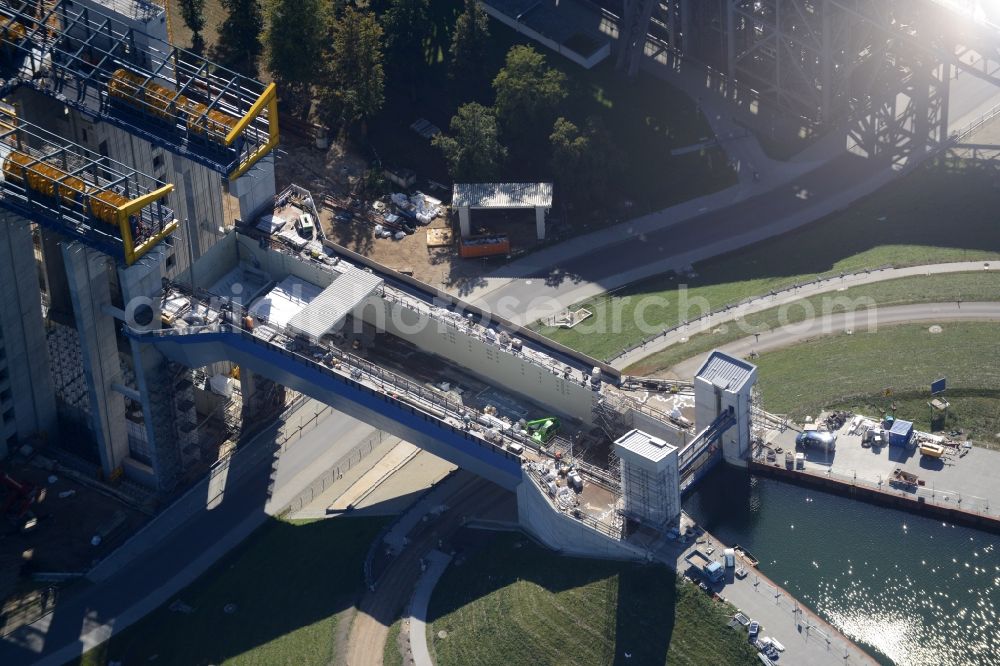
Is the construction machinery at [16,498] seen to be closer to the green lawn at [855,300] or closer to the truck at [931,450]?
the green lawn at [855,300]

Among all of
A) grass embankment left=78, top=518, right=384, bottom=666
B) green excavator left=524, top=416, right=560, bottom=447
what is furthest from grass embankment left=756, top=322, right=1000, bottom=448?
grass embankment left=78, top=518, right=384, bottom=666

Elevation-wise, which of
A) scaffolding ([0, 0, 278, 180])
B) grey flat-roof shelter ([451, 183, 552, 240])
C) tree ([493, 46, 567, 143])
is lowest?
grey flat-roof shelter ([451, 183, 552, 240])

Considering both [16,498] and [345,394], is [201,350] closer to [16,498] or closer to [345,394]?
[345,394]

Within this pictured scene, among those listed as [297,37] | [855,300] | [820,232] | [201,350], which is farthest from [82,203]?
[820,232]

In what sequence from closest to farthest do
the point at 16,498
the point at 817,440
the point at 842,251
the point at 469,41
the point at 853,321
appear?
the point at 817,440
the point at 16,498
the point at 853,321
the point at 842,251
the point at 469,41

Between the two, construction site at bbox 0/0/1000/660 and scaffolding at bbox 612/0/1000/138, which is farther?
scaffolding at bbox 612/0/1000/138

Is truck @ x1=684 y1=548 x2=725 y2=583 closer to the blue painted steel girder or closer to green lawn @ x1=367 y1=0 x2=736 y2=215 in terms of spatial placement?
the blue painted steel girder

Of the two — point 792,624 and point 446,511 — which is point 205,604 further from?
point 792,624
